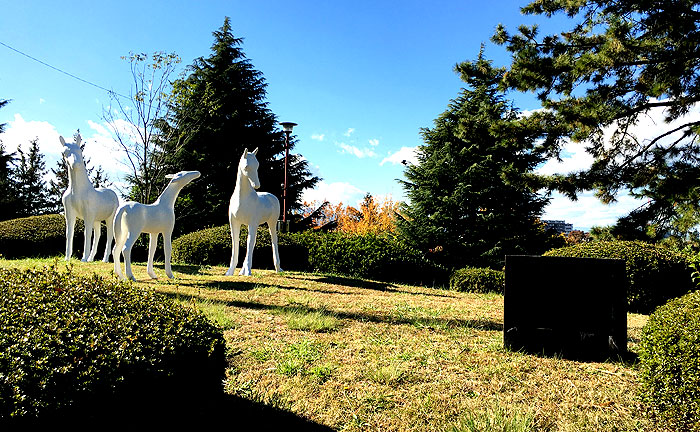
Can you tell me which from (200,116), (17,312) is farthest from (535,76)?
(200,116)

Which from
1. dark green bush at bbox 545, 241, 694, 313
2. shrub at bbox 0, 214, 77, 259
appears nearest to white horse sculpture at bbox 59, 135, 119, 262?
shrub at bbox 0, 214, 77, 259

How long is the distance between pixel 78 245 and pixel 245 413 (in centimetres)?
1318

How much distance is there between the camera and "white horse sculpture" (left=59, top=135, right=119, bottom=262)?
9.98 meters

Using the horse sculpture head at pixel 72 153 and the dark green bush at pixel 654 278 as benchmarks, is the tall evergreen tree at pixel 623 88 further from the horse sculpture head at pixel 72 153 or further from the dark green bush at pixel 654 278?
→ the horse sculpture head at pixel 72 153

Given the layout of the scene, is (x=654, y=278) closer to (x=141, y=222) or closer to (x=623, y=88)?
(x=623, y=88)

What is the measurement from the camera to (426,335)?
16.7 ft

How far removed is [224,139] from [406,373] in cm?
1970

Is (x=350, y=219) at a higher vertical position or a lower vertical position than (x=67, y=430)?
higher

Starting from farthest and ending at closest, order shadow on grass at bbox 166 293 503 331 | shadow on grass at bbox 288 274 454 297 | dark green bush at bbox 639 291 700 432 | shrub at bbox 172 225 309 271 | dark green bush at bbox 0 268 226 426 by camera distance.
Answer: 1. shrub at bbox 172 225 309 271
2. shadow on grass at bbox 288 274 454 297
3. shadow on grass at bbox 166 293 503 331
4. dark green bush at bbox 639 291 700 432
5. dark green bush at bbox 0 268 226 426

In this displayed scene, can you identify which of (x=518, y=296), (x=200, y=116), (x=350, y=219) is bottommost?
(x=518, y=296)

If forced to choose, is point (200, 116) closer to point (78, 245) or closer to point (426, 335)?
point (78, 245)

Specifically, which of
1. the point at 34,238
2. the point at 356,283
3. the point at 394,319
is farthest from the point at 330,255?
the point at 34,238

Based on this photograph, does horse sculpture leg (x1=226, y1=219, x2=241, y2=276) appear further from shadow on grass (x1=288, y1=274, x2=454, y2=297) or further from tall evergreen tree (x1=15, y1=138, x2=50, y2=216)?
tall evergreen tree (x1=15, y1=138, x2=50, y2=216)

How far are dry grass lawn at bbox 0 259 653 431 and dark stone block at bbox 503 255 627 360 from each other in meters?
0.22
